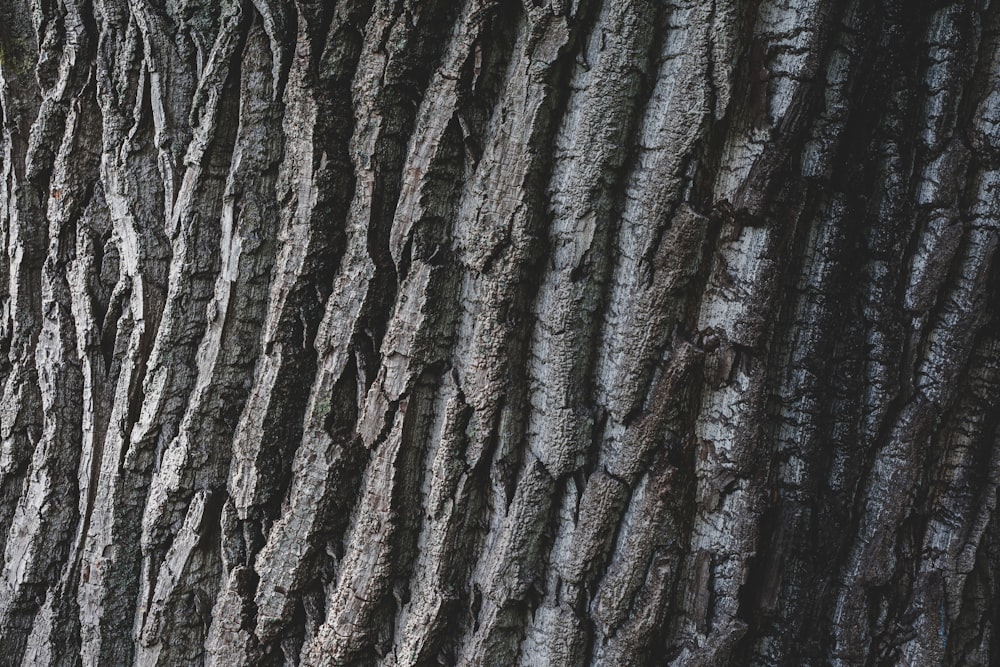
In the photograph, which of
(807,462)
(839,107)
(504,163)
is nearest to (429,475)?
(504,163)

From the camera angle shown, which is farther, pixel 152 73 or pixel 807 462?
pixel 152 73

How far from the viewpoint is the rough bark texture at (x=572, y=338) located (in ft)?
3.82

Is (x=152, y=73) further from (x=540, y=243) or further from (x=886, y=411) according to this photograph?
(x=886, y=411)

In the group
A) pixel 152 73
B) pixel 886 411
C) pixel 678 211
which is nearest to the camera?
pixel 678 211

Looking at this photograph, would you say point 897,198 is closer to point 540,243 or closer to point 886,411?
point 886,411

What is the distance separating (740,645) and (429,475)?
23.6 inches

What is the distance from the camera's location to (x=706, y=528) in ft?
3.96

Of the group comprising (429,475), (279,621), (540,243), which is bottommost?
(279,621)

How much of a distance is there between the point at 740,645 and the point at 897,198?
2.61ft

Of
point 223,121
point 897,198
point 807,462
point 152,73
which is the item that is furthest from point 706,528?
point 152,73

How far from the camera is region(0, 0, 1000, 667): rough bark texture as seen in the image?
3.82ft

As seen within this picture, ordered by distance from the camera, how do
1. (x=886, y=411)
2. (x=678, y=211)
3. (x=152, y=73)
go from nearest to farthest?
(x=678, y=211), (x=886, y=411), (x=152, y=73)

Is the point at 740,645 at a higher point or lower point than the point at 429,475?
lower

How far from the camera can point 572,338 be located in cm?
119
